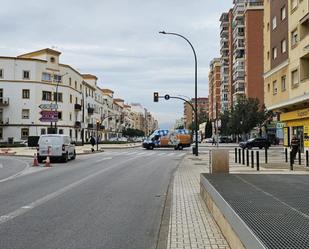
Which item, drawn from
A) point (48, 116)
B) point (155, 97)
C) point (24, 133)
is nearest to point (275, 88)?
point (155, 97)

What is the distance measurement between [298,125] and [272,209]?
31.7 m

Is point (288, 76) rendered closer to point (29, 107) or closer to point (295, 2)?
point (295, 2)

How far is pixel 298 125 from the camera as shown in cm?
3728

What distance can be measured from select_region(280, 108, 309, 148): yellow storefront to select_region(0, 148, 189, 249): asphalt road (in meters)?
21.2

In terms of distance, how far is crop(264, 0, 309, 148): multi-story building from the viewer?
33.8 m

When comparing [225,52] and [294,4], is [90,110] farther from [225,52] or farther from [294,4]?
[294,4]

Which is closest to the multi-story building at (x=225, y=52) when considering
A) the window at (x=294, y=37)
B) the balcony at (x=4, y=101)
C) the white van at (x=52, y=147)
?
the balcony at (x=4, y=101)

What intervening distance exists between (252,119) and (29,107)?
125 feet

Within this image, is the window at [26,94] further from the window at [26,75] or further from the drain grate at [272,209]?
the drain grate at [272,209]

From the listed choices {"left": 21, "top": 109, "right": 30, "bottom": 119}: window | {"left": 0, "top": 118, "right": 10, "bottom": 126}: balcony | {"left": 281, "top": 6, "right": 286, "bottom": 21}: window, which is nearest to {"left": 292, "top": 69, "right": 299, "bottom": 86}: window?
{"left": 281, "top": 6, "right": 286, "bottom": 21}: window

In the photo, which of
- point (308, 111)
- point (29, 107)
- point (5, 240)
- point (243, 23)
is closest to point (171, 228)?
point (5, 240)

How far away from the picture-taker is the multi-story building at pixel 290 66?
3381 cm

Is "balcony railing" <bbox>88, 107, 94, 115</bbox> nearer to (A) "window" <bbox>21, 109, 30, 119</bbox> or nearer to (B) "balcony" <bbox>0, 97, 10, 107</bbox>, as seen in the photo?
(A) "window" <bbox>21, 109, 30, 119</bbox>

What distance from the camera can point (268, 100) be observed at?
4416cm
